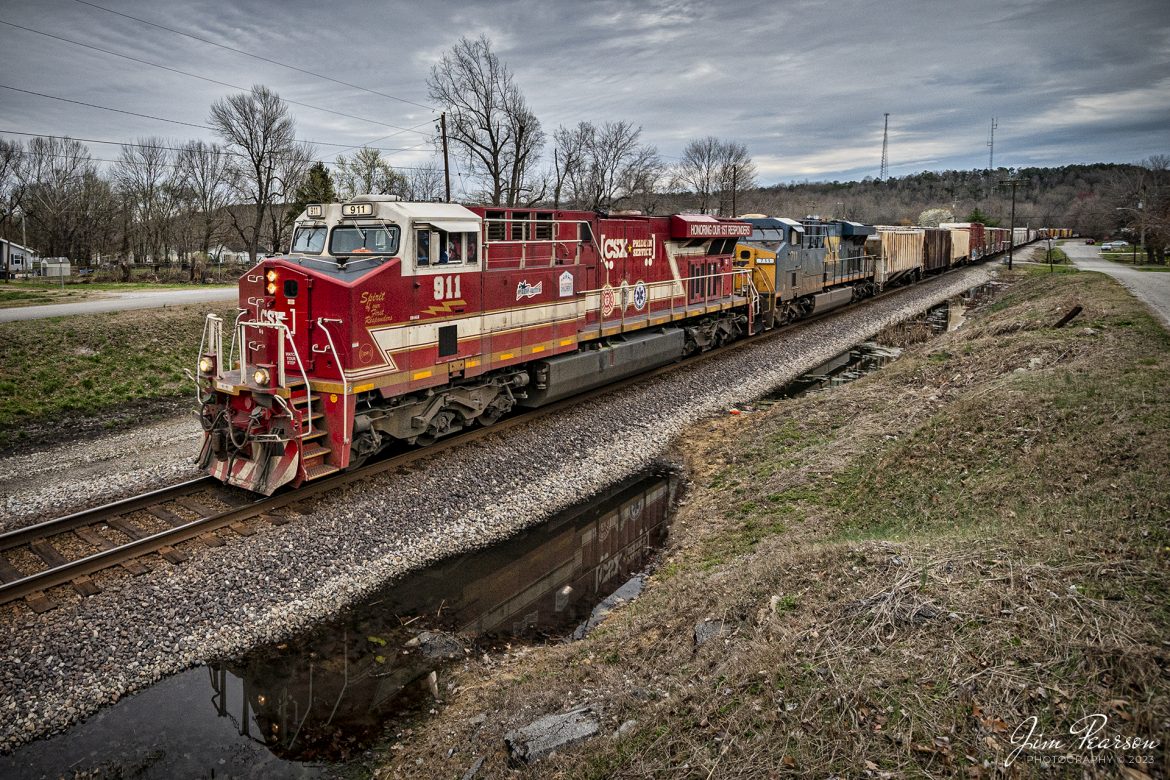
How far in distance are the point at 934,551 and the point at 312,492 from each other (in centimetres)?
747

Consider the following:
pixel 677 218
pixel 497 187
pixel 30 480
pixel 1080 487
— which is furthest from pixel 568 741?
pixel 497 187

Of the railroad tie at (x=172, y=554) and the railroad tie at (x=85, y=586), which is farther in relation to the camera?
the railroad tie at (x=172, y=554)

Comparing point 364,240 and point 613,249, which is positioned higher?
point 613,249

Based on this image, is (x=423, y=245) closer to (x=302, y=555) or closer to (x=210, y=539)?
(x=302, y=555)

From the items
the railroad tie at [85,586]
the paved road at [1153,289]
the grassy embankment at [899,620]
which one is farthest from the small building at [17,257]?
the paved road at [1153,289]

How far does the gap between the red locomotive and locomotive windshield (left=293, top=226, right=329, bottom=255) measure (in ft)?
0.08

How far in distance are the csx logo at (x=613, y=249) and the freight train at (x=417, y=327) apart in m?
0.04

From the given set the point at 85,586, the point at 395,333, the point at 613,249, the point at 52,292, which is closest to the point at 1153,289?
the point at 613,249

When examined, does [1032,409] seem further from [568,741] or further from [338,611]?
[338,611]

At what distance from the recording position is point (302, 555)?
7906 mm

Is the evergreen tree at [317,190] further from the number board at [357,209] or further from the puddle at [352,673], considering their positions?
the puddle at [352,673]

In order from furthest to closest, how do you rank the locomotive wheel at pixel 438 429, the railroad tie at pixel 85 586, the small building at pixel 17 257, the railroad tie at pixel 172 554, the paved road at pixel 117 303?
the small building at pixel 17 257 < the paved road at pixel 117 303 < the locomotive wheel at pixel 438 429 < the railroad tie at pixel 172 554 < the railroad tie at pixel 85 586

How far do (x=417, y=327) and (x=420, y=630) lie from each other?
4.46 metres

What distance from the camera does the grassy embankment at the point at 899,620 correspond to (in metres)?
4.02
